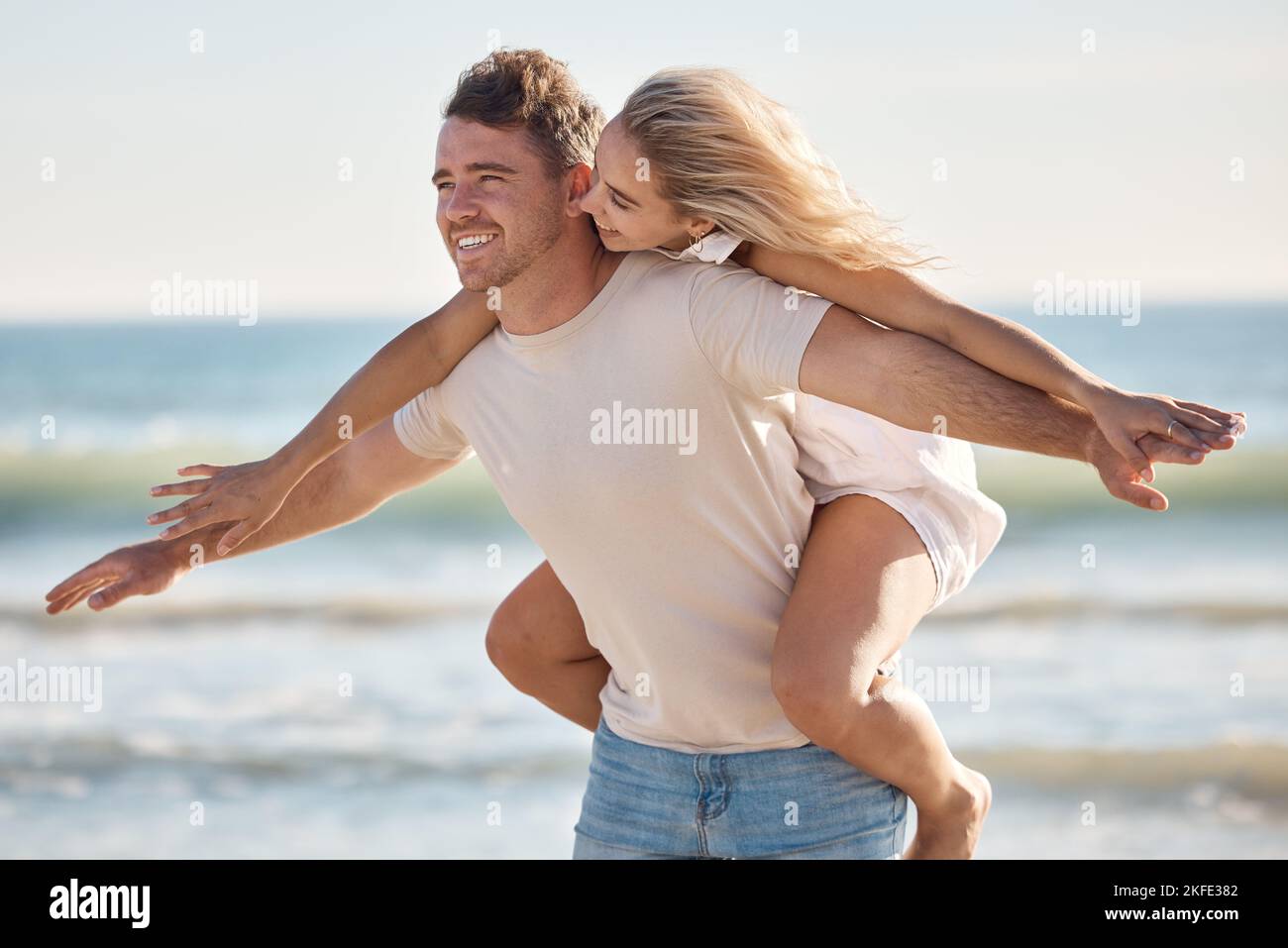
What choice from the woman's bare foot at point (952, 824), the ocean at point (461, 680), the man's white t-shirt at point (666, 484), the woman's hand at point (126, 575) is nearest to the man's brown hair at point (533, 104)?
the man's white t-shirt at point (666, 484)

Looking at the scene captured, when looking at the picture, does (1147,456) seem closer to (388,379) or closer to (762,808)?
(762,808)

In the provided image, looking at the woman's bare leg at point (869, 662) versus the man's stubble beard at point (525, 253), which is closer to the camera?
the woman's bare leg at point (869, 662)

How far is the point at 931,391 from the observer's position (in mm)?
2615

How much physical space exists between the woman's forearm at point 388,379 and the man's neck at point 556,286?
7.1 inches

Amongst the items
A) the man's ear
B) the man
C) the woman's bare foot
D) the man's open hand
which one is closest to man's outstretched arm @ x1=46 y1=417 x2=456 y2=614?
the man

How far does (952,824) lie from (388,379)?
61.9 inches

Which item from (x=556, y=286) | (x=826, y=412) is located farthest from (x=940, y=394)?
(x=556, y=286)

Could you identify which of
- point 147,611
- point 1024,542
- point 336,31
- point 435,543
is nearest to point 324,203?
point 336,31

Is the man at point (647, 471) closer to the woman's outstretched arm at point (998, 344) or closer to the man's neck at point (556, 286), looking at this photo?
the man's neck at point (556, 286)

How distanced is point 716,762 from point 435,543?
990cm

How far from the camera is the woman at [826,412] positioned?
2.83m

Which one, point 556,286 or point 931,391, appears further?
point 556,286

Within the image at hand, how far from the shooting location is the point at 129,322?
22516 mm

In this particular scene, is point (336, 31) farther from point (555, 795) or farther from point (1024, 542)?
point (555, 795)
